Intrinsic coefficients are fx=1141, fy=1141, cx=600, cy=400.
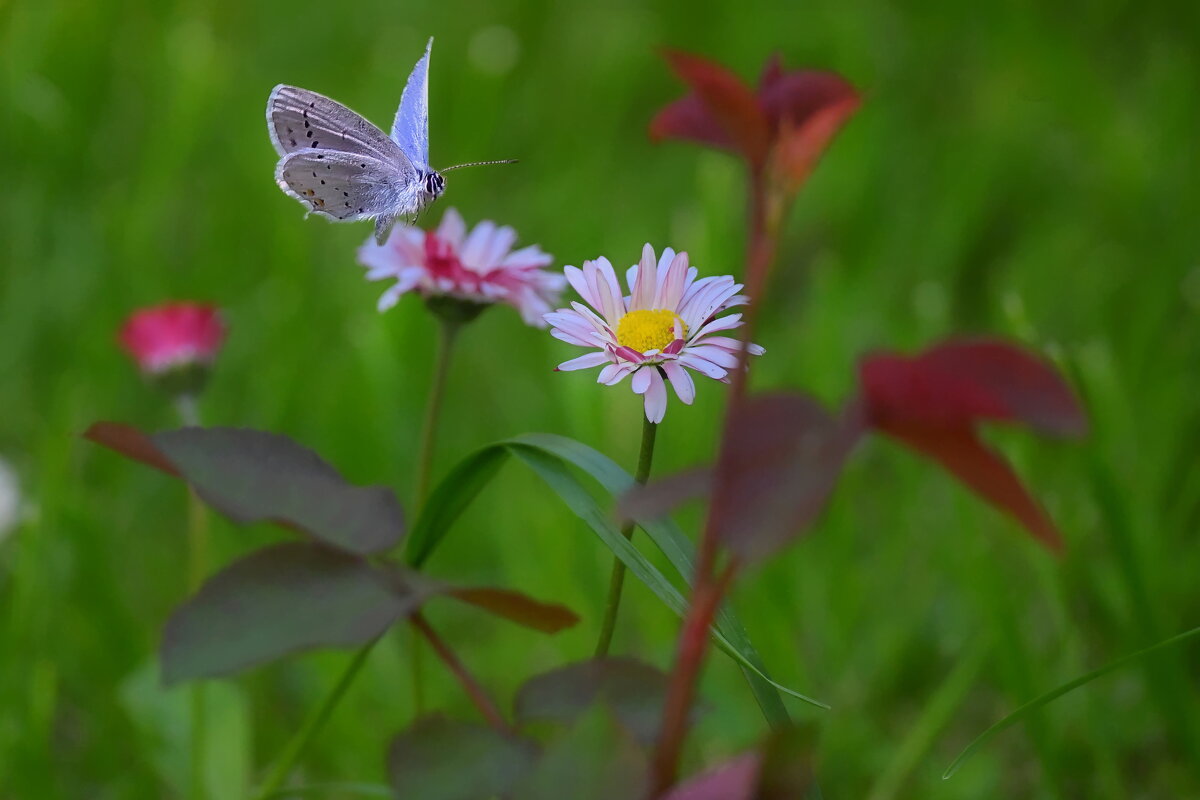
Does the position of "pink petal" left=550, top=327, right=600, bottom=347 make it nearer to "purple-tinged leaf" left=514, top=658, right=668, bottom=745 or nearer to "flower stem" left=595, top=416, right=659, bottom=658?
"flower stem" left=595, top=416, right=659, bottom=658

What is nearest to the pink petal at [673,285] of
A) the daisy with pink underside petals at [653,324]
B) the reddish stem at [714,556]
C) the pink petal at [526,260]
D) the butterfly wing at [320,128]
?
the daisy with pink underside petals at [653,324]

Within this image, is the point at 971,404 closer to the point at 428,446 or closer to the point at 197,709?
the point at 428,446

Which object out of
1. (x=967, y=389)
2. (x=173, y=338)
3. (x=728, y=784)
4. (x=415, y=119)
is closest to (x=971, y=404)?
(x=967, y=389)

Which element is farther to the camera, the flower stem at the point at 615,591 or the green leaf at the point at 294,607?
the flower stem at the point at 615,591

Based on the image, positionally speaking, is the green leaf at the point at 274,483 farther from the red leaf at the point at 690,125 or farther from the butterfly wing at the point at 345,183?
the butterfly wing at the point at 345,183

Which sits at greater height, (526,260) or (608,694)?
(526,260)

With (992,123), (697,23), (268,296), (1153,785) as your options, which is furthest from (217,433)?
(697,23)

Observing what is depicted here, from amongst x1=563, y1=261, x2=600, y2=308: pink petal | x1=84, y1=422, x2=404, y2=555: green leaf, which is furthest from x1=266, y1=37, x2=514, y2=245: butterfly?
x1=84, y1=422, x2=404, y2=555: green leaf
